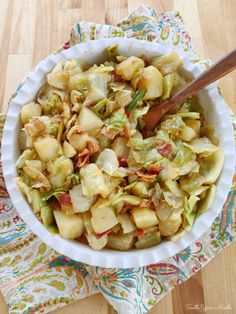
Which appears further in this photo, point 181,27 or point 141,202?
point 181,27

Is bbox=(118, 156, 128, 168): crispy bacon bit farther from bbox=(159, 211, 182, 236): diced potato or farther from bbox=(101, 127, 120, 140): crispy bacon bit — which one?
bbox=(159, 211, 182, 236): diced potato

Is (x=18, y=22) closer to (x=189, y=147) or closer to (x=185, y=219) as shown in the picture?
(x=189, y=147)

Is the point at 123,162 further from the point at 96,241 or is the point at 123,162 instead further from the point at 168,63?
the point at 168,63

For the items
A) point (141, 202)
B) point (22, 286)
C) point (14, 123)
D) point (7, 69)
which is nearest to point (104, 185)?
point (141, 202)

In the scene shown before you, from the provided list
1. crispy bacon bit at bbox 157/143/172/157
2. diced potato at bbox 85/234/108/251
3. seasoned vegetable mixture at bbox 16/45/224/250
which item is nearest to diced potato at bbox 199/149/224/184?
seasoned vegetable mixture at bbox 16/45/224/250

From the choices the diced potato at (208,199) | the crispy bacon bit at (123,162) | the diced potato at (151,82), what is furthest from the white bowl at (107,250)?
the crispy bacon bit at (123,162)

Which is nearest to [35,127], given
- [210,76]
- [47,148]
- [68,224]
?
[47,148]

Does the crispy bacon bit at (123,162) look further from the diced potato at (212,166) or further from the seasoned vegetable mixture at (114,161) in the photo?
the diced potato at (212,166)
